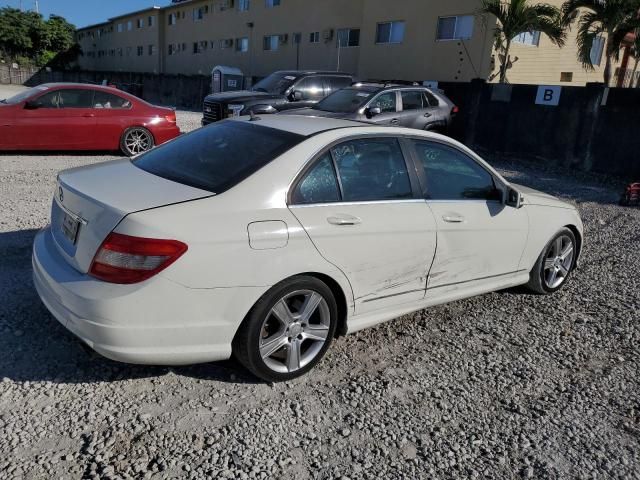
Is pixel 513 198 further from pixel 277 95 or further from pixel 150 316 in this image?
pixel 277 95

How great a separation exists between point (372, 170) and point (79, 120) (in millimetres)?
8154

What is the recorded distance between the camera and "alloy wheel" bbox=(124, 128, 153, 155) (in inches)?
416

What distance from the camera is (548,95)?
42.3 ft

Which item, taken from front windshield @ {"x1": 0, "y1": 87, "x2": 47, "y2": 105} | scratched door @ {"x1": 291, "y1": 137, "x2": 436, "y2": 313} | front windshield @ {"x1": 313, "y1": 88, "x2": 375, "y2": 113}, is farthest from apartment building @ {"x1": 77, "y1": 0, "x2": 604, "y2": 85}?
scratched door @ {"x1": 291, "y1": 137, "x2": 436, "y2": 313}

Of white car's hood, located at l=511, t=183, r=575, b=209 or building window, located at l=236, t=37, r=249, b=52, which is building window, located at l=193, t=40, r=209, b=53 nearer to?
building window, located at l=236, t=37, r=249, b=52

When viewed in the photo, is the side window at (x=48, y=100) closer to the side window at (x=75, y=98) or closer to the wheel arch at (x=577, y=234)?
the side window at (x=75, y=98)

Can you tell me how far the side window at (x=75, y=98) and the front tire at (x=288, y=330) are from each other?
8.51m

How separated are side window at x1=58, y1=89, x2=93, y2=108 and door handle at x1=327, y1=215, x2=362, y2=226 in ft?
27.7

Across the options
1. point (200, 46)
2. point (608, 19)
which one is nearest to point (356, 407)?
point (608, 19)

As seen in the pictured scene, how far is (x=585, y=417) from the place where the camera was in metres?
3.21

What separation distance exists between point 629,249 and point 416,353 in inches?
174

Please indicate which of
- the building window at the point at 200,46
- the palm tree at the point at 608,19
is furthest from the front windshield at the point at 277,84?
the building window at the point at 200,46

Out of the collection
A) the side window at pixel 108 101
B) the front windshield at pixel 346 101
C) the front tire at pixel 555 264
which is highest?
the front windshield at pixel 346 101

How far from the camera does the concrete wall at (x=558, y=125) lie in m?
11.5
